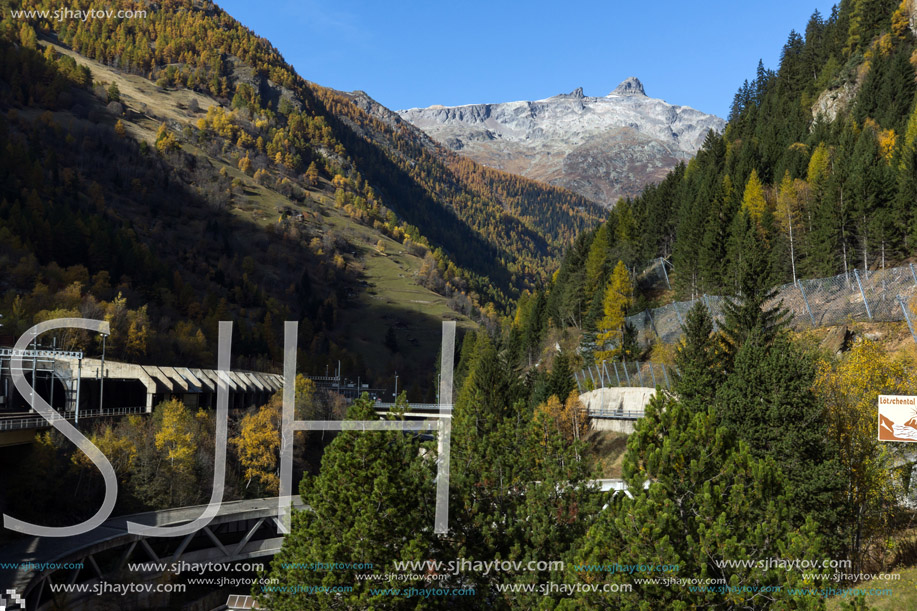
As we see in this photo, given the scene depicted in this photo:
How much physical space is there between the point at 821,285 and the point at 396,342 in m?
117

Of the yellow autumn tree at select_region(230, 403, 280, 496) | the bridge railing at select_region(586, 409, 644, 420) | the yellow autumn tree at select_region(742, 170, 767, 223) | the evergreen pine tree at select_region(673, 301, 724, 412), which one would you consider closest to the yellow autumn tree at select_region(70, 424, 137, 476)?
the yellow autumn tree at select_region(230, 403, 280, 496)

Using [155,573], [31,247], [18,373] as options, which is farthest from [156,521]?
[31,247]

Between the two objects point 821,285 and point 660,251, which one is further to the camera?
point 660,251

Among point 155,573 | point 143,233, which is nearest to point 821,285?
point 155,573

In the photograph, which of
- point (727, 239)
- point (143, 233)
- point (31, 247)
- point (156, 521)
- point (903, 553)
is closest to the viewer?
point (903, 553)

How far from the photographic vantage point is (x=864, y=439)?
2208 centimetres

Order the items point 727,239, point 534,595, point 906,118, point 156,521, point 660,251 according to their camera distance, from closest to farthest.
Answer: point 534,595
point 156,521
point 727,239
point 906,118
point 660,251

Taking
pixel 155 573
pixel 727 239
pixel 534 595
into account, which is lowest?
pixel 155 573

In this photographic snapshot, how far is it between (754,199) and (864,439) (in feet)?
162

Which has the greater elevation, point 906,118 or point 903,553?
point 906,118

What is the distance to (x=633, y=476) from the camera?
56.6 feet

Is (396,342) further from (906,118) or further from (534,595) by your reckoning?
(534,595)

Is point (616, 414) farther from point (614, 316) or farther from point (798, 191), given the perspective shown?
point (798, 191)

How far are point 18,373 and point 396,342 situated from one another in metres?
108
